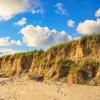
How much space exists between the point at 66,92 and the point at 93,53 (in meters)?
7.64

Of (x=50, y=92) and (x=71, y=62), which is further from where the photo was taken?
(x=71, y=62)

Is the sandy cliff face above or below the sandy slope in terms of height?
above

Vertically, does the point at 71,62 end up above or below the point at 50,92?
above

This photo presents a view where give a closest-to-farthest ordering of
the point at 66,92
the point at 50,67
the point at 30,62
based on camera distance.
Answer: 1. the point at 66,92
2. the point at 50,67
3. the point at 30,62

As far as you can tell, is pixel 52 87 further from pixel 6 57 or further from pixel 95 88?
pixel 6 57

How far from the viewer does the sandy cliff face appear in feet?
76.4

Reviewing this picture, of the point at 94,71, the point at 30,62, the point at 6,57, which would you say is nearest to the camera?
the point at 94,71

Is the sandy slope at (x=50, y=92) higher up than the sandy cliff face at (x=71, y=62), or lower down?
lower down

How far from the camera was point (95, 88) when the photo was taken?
20312mm

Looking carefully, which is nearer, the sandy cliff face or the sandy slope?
the sandy slope

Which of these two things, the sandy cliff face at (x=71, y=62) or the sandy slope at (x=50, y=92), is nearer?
the sandy slope at (x=50, y=92)

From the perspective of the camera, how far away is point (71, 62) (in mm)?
26406

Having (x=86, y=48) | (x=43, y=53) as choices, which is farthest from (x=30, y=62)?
(x=86, y=48)

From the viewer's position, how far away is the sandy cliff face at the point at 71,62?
917 inches
